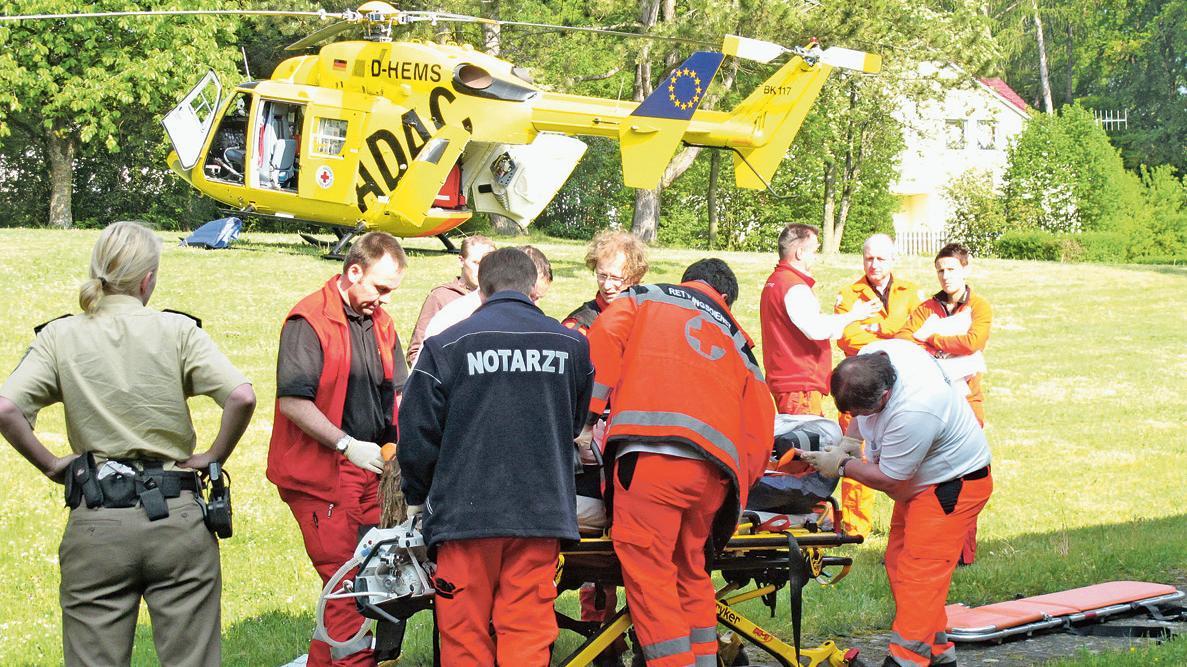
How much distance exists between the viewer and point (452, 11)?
28891 mm

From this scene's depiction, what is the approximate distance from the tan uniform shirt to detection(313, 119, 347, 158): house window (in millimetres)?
14900

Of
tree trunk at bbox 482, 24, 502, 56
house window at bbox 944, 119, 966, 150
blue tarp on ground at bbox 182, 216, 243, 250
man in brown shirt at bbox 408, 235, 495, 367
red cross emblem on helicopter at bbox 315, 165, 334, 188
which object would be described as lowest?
blue tarp on ground at bbox 182, 216, 243, 250

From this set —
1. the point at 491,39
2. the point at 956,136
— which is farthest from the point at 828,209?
the point at 956,136

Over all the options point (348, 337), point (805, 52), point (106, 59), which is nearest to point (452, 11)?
point (106, 59)

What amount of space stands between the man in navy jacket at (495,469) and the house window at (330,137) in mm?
14939

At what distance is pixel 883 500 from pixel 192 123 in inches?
551

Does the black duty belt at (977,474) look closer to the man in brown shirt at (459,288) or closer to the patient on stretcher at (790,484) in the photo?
the patient on stretcher at (790,484)

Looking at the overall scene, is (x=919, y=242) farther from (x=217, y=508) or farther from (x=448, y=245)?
(x=217, y=508)

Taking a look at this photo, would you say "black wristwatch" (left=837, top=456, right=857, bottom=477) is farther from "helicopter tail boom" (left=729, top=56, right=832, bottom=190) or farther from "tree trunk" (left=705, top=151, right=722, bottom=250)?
"tree trunk" (left=705, top=151, right=722, bottom=250)

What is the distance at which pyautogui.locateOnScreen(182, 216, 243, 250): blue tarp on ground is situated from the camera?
21328 millimetres

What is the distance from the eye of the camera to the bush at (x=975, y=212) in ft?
144

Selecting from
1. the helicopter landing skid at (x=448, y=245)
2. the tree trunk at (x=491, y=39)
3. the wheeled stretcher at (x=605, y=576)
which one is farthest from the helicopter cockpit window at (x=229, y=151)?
the wheeled stretcher at (x=605, y=576)

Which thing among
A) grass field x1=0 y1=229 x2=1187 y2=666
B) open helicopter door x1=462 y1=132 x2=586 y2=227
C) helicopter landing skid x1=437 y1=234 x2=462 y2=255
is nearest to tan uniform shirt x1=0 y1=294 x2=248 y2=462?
grass field x1=0 y1=229 x2=1187 y2=666

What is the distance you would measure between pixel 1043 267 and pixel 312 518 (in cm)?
2476
